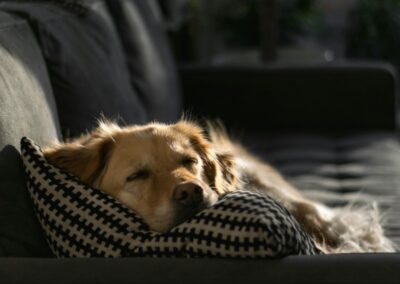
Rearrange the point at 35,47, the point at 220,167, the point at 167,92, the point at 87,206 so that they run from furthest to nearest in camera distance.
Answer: the point at 167,92 → the point at 35,47 → the point at 220,167 → the point at 87,206

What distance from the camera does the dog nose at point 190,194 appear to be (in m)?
1.66

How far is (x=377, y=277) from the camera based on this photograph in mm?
1314

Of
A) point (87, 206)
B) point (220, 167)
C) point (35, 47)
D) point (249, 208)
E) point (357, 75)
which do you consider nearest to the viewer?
point (249, 208)

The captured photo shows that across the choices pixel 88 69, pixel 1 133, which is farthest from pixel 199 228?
pixel 88 69

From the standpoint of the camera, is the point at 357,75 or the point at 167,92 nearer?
the point at 167,92

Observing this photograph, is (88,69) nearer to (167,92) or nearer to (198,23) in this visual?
(167,92)

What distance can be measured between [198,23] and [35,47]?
12.6 ft

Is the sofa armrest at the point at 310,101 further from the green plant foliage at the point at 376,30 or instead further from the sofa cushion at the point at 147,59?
the green plant foliage at the point at 376,30

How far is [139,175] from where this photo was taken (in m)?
1.82

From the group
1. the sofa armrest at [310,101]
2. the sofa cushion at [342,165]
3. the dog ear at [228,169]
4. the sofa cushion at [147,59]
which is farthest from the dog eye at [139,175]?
the sofa armrest at [310,101]

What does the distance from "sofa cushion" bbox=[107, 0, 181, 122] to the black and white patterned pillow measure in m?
1.45

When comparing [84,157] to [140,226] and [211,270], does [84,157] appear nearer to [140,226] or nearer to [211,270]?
[140,226]

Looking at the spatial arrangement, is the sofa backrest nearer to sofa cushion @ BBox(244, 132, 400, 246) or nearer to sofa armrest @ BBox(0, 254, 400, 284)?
sofa cushion @ BBox(244, 132, 400, 246)

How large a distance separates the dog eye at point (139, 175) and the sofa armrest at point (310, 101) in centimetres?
203
